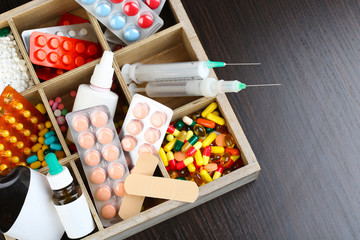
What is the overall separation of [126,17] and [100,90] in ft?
0.66

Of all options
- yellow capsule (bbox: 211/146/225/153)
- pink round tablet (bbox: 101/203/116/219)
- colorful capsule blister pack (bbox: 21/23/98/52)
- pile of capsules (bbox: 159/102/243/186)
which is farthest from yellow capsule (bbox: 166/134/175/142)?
colorful capsule blister pack (bbox: 21/23/98/52)

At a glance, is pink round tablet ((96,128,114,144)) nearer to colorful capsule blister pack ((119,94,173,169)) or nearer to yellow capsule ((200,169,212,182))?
colorful capsule blister pack ((119,94,173,169))

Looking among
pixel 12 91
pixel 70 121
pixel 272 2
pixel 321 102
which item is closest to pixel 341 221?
pixel 321 102

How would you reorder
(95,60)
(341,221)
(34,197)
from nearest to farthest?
(34,197) < (95,60) < (341,221)

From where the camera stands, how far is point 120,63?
A: 1.11 m

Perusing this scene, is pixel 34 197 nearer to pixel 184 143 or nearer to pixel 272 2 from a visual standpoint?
pixel 184 143

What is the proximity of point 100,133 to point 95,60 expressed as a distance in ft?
0.57

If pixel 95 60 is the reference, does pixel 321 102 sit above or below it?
below

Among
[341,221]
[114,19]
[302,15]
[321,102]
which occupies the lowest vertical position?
[341,221]

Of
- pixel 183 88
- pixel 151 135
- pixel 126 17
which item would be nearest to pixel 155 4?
pixel 126 17

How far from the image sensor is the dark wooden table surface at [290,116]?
1172mm

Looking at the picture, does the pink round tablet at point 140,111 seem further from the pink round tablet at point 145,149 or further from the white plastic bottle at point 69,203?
the white plastic bottle at point 69,203

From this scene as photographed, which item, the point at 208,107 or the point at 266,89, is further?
the point at 266,89

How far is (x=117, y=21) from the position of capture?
41.7 inches
